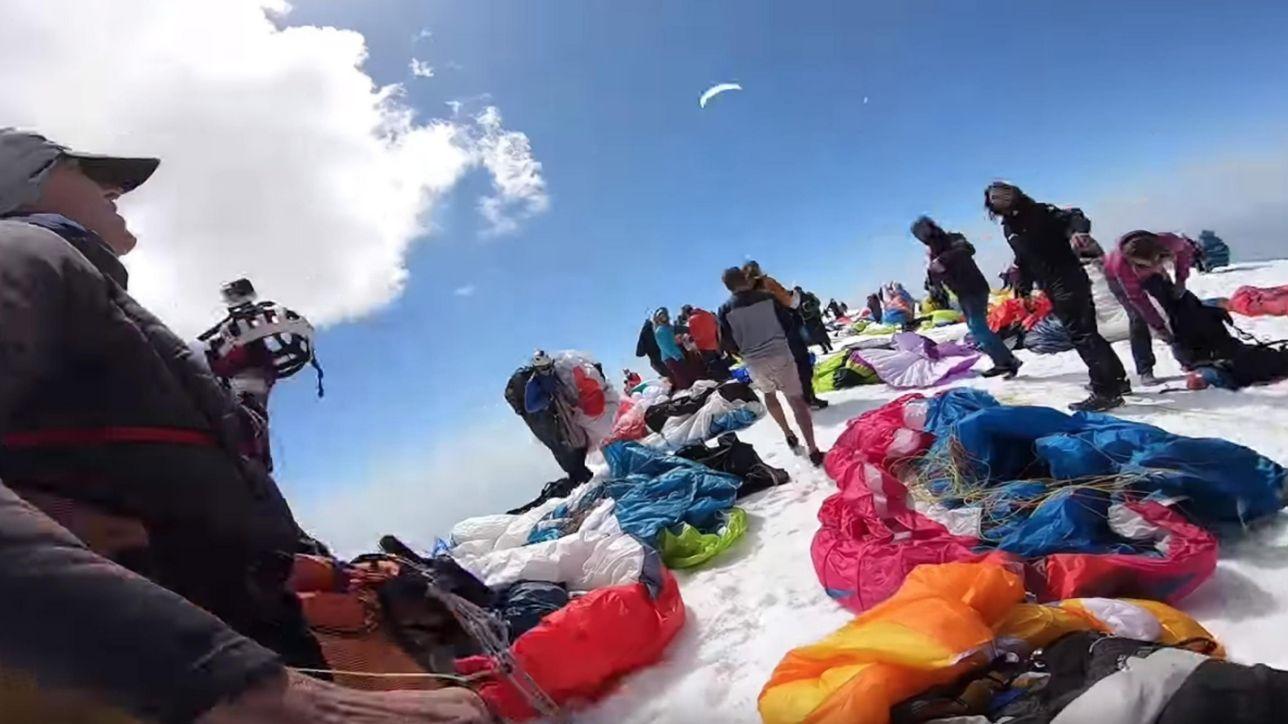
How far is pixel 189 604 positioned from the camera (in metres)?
0.63

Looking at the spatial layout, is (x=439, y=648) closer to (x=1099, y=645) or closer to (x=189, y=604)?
(x=189, y=604)

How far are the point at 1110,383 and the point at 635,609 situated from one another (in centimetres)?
480

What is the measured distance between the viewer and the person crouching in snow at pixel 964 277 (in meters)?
7.51

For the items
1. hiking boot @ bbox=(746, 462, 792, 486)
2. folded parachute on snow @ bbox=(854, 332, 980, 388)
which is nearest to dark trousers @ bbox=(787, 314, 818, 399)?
folded parachute on snow @ bbox=(854, 332, 980, 388)

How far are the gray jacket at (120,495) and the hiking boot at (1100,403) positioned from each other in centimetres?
611

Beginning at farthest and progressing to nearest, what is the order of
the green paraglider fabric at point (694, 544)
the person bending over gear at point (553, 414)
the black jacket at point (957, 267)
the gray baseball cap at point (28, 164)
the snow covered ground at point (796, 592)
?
the person bending over gear at point (553, 414) < the black jacket at point (957, 267) < the green paraglider fabric at point (694, 544) < the snow covered ground at point (796, 592) < the gray baseball cap at point (28, 164)

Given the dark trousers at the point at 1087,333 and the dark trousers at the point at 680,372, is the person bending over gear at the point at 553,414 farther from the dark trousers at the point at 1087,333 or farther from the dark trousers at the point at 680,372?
the dark trousers at the point at 1087,333

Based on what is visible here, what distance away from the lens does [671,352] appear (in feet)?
39.5

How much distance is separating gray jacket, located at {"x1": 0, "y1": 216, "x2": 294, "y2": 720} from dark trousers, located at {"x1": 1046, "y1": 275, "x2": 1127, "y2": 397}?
6.25 m

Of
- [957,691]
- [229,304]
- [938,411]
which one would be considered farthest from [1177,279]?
[229,304]

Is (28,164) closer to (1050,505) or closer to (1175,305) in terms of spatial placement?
(1050,505)

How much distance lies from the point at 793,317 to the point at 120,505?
824cm

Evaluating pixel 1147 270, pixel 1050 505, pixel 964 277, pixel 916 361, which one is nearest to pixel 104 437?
pixel 1050 505

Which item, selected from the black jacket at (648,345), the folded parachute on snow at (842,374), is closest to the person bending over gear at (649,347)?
the black jacket at (648,345)
